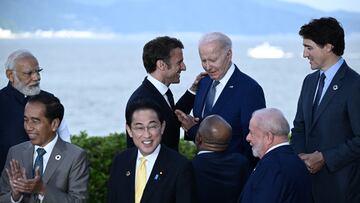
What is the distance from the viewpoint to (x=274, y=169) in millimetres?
4164

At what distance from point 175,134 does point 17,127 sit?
0.94 metres

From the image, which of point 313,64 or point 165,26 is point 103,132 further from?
point 313,64

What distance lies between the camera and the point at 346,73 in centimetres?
500

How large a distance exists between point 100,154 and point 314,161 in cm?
261

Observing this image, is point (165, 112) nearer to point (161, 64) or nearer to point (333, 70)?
point (161, 64)

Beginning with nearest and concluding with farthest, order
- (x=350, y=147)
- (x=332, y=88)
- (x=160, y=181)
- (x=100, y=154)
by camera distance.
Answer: (x=160, y=181), (x=350, y=147), (x=332, y=88), (x=100, y=154)

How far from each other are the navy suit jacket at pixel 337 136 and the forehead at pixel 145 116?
45.1 inches

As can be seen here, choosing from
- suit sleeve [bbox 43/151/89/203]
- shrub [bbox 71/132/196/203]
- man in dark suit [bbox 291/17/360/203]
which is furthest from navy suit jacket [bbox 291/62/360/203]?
shrub [bbox 71/132/196/203]

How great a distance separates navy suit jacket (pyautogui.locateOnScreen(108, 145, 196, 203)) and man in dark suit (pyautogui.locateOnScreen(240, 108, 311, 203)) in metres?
0.31

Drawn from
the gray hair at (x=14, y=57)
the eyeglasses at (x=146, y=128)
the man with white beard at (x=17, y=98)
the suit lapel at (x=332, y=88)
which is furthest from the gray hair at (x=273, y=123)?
the gray hair at (x=14, y=57)

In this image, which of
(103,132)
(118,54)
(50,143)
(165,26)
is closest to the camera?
(50,143)

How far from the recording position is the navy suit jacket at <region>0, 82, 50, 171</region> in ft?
16.9

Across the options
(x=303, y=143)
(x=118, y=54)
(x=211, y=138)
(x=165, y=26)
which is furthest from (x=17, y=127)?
(x=118, y=54)

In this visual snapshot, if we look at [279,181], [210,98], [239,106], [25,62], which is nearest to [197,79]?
[210,98]
